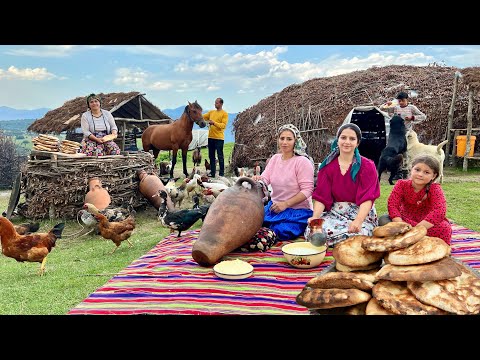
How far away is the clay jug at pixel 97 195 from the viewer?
7293 millimetres

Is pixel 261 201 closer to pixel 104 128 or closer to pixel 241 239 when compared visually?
pixel 241 239

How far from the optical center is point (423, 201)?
13.8 feet

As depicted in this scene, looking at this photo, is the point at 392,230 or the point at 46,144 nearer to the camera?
the point at 392,230

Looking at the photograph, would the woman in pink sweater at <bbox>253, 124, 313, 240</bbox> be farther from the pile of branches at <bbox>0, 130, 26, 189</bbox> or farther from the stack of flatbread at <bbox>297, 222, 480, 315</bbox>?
the pile of branches at <bbox>0, 130, 26, 189</bbox>

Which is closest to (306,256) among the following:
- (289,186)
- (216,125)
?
(289,186)

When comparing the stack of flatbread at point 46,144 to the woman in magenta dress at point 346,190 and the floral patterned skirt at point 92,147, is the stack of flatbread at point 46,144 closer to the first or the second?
the floral patterned skirt at point 92,147

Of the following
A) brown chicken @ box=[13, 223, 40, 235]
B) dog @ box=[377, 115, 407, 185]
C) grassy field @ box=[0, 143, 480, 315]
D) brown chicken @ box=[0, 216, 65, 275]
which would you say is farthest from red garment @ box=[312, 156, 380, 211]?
dog @ box=[377, 115, 407, 185]

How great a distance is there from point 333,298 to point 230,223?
6.58ft

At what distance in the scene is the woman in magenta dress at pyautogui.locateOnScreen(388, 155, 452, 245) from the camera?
4008 mm

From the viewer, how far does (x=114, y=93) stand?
17672mm

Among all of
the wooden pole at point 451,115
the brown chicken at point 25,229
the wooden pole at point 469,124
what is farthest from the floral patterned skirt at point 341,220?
the wooden pole at point 451,115

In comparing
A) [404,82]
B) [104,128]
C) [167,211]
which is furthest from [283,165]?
[404,82]

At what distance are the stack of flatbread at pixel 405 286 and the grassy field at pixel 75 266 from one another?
2416mm

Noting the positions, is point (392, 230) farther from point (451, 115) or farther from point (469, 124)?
Result: point (451, 115)
